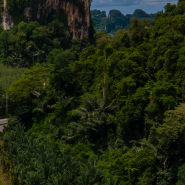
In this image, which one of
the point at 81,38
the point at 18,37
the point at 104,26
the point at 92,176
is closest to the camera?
the point at 92,176

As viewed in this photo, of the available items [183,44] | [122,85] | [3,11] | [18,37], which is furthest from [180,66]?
[3,11]

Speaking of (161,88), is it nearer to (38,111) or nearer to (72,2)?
(38,111)

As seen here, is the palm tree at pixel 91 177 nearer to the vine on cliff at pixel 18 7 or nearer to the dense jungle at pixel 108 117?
the dense jungle at pixel 108 117

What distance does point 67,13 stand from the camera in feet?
157

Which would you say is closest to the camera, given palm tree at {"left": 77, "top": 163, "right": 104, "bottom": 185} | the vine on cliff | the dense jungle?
the dense jungle

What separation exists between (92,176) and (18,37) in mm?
31437

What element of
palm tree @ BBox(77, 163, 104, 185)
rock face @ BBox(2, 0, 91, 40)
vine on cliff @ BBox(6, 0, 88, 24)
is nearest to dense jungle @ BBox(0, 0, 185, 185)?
palm tree @ BBox(77, 163, 104, 185)

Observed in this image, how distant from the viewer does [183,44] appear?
564 inches

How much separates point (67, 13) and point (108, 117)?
37711 mm

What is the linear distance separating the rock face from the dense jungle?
22.5m

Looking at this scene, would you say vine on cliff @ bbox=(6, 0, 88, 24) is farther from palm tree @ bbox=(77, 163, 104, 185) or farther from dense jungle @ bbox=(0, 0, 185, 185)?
palm tree @ bbox=(77, 163, 104, 185)

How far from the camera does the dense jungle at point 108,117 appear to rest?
35.4 feet

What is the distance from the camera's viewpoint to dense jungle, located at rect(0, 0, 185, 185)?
1080 cm

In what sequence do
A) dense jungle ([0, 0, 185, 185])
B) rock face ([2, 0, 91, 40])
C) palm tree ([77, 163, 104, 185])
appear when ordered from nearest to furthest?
dense jungle ([0, 0, 185, 185]) < palm tree ([77, 163, 104, 185]) < rock face ([2, 0, 91, 40])
